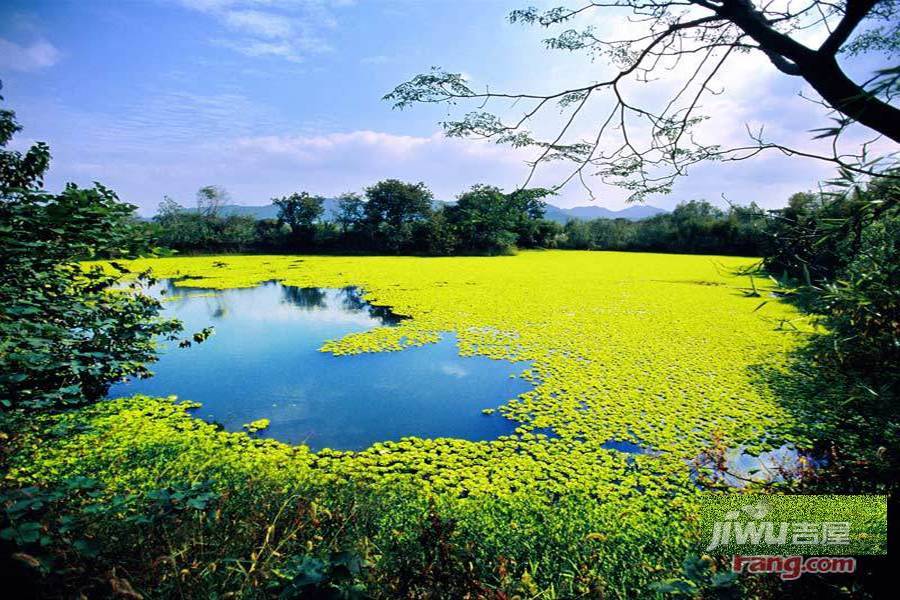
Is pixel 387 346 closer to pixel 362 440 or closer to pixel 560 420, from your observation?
pixel 362 440

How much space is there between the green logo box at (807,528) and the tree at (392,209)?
2230 cm

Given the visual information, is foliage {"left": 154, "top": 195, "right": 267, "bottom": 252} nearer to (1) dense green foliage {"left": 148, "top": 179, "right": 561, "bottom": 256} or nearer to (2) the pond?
(1) dense green foliage {"left": 148, "top": 179, "right": 561, "bottom": 256}

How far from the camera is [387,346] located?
244 inches

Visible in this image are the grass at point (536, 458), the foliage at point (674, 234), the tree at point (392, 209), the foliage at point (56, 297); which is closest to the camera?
the grass at point (536, 458)

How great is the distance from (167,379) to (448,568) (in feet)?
17.5

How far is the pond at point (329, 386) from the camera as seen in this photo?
12.4ft

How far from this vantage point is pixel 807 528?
4.54ft

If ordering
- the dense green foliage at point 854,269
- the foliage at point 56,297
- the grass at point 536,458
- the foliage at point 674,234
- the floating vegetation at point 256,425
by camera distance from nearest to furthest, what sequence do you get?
1. the dense green foliage at point 854,269
2. the grass at point 536,458
3. the foliage at point 56,297
4. the floating vegetation at point 256,425
5. the foliage at point 674,234

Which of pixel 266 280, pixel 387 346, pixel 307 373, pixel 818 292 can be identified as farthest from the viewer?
pixel 266 280

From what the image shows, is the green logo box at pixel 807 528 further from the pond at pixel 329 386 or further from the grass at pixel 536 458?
the pond at pixel 329 386

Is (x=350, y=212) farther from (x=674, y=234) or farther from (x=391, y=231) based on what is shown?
(x=674, y=234)

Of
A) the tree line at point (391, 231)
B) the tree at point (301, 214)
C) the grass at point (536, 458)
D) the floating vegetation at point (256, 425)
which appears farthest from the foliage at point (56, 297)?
the tree at point (301, 214)

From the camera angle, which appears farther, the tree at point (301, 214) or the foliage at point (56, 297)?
the tree at point (301, 214)

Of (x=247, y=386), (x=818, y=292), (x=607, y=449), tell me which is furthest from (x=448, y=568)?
(x=247, y=386)
